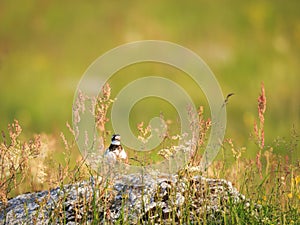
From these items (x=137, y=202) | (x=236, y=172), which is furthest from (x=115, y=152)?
(x=236, y=172)

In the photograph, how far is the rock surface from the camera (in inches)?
206

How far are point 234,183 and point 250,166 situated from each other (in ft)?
1.83

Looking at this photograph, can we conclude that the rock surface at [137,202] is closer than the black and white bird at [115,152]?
Yes

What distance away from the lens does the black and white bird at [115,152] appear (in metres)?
5.41

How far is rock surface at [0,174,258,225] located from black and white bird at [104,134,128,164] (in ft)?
0.68

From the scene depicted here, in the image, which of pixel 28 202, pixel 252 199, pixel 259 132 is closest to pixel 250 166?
pixel 252 199

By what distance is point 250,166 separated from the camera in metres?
5.62

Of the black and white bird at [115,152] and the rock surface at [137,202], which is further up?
the black and white bird at [115,152]

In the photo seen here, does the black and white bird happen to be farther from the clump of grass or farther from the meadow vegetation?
the clump of grass

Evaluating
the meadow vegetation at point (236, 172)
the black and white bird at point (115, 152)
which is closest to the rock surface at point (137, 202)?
the meadow vegetation at point (236, 172)

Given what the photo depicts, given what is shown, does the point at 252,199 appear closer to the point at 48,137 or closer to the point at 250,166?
the point at 250,166

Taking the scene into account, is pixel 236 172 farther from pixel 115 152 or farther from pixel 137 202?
pixel 115 152

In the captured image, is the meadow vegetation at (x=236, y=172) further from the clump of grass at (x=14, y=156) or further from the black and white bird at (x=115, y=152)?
the black and white bird at (x=115, y=152)

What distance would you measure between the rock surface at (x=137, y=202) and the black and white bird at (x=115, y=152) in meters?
0.21
